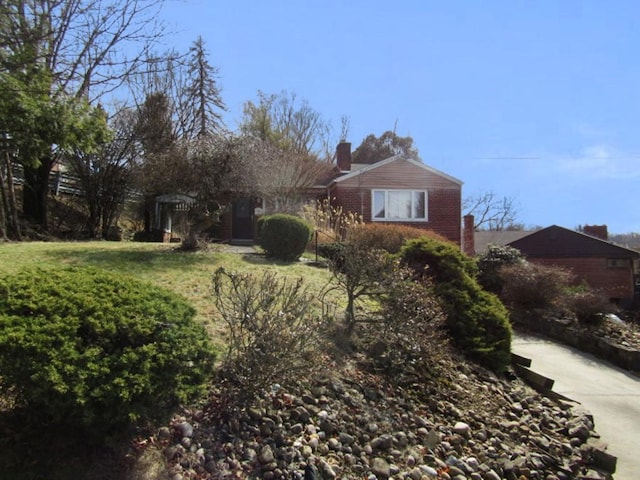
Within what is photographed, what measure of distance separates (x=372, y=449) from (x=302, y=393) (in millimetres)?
790

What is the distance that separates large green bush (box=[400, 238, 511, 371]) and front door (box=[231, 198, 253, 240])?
15.0 metres

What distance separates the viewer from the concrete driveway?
4773 mm

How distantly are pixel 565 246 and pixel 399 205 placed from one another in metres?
10.1

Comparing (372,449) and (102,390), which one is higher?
(102,390)

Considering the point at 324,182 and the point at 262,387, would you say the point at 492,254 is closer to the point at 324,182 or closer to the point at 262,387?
the point at 262,387

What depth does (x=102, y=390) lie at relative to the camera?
286 cm

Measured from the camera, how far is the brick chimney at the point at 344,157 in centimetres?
2333

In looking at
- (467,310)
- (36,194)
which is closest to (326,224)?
(36,194)

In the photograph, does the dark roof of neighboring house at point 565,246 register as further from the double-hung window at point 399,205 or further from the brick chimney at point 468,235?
the double-hung window at point 399,205

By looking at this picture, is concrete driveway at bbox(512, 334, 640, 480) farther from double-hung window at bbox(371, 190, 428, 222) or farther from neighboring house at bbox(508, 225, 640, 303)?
neighboring house at bbox(508, 225, 640, 303)

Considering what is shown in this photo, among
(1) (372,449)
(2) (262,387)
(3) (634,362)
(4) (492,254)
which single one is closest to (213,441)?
(2) (262,387)

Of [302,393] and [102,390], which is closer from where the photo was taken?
[102,390]

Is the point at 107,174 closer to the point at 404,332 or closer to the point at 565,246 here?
A: the point at 404,332

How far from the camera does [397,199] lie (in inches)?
816
